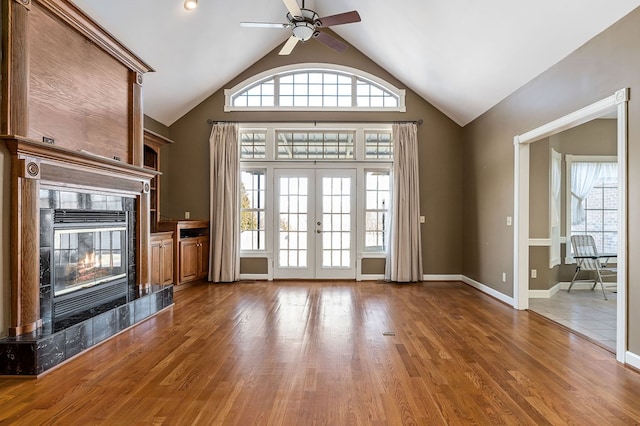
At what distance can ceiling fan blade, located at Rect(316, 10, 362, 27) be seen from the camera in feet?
12.7

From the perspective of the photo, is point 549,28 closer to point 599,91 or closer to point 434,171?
point 599,91

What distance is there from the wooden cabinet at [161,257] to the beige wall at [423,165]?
1.28 metres

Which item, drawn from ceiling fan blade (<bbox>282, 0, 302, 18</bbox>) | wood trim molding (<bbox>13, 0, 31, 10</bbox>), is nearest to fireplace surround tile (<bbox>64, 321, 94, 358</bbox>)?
wood trim molding (<bbox>13, 0, 31, 10</bbox>)

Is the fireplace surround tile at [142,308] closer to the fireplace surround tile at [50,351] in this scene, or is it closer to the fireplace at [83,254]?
the fireplace at [83,254]

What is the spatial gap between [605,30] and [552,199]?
9.39 feet

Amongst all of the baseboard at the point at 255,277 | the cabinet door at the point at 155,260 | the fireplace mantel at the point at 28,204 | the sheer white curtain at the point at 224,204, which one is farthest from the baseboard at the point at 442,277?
the fireplace mantel at the point at 28,204

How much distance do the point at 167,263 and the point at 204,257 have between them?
104 cm

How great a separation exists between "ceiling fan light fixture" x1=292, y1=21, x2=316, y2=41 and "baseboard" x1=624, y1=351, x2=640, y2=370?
163 inches

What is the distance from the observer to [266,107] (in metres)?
6.88

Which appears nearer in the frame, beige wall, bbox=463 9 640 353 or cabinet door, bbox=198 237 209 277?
beige wall, bbox=463 9 640 353

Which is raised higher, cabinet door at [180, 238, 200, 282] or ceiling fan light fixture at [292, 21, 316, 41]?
ceiling fan light fixture at [292, 21, 316, 41]

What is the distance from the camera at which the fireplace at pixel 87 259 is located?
3.34 m

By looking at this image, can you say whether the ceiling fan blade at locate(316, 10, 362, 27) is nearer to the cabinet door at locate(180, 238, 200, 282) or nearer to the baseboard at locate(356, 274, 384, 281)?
the cabinet door at locate(180, 238, 200, 282)

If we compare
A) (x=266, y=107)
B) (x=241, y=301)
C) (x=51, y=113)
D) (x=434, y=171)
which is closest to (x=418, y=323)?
(x=241, y=301)
